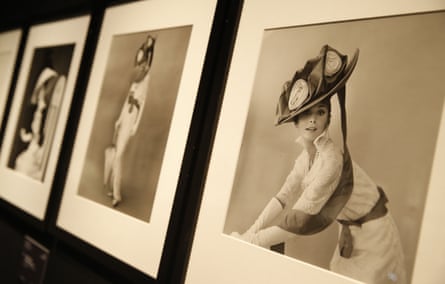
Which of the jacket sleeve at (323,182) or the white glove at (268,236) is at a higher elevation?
the jacket sleeve at (323,182)

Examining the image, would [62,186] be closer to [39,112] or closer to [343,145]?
[39,112]

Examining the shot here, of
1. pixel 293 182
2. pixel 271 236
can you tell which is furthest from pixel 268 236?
pixel 293 182

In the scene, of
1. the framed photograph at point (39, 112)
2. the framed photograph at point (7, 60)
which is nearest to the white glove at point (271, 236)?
the framed photograph at point (39, 112)

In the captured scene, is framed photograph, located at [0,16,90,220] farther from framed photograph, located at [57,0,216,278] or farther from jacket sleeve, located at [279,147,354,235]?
jacket sleeve, located at [279,147,354,235]

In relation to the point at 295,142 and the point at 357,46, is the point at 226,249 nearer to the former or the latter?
the point at 295,142

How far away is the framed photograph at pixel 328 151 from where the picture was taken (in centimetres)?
53

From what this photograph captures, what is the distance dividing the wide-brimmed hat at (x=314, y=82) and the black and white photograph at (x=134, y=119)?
330 millimetres

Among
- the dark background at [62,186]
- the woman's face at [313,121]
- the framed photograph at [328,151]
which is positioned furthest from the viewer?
the dark background at [62,186]

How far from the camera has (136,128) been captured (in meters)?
0.98

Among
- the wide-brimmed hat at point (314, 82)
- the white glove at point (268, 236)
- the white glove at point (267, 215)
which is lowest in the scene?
the white glove at point (268, 236)

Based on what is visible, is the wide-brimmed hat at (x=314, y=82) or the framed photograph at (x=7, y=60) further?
the framed photograph at (x=7, y=60)

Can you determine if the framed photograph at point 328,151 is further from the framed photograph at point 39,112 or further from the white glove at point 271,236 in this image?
the framed photograph at point 39,112

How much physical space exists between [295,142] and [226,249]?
0.87 feet

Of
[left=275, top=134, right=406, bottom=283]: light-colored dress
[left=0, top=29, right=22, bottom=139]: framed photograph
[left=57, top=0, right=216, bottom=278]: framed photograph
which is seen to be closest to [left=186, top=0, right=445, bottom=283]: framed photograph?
[left=275, top=134, right=406, bottom=283]: light-colored dress
